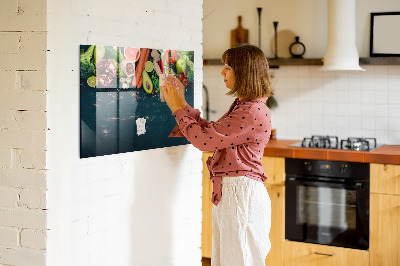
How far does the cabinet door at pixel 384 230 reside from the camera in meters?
3.99

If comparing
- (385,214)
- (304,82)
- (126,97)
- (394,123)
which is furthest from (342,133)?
(126,97)

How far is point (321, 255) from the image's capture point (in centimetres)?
429

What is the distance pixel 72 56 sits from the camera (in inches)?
93.6

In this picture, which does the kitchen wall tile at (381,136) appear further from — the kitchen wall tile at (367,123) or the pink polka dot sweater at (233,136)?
the pink polka dot sweater at (233,136)

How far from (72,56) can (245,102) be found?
0.83 meters

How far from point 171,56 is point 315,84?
2.20 metres

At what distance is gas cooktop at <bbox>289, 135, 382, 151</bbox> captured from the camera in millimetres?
4274

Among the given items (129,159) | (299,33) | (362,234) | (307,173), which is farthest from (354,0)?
(129,159)

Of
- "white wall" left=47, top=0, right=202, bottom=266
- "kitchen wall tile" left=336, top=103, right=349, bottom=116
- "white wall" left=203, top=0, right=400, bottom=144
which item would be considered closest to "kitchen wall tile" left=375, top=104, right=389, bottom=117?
"white wall" left=203, top=0, right=400, bottom=144

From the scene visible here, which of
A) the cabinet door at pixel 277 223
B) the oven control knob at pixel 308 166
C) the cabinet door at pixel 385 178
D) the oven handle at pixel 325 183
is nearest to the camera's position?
the cabinet door at pixel 385 178

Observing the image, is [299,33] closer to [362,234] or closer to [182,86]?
[362,234]

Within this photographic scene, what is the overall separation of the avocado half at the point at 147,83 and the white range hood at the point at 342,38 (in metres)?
2.02

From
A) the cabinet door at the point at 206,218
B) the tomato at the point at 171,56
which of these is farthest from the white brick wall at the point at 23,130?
the cabinet door at the point at 206,218

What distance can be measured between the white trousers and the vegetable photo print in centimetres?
44
